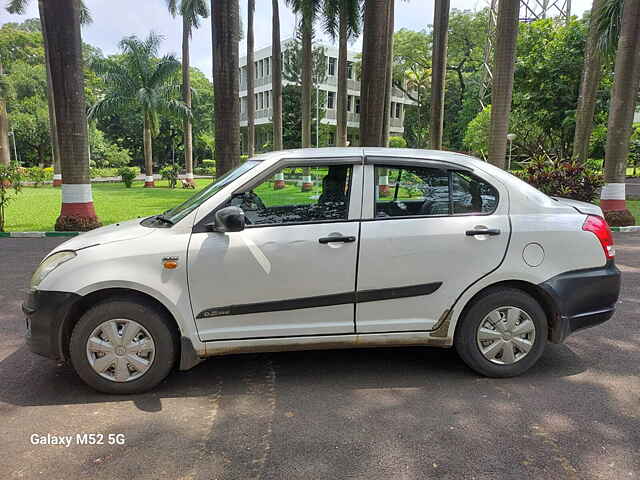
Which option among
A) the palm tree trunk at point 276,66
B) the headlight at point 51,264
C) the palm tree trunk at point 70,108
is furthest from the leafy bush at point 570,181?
the palm tree trunk at point 276,66

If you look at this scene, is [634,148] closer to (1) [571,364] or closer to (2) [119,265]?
(1) [571,364]

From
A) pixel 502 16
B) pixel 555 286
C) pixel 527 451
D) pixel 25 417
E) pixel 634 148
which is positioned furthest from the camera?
pixel 634 148

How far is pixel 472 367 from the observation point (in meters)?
3.86

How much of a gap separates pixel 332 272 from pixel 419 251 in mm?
669

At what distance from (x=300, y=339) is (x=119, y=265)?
4.59 feet

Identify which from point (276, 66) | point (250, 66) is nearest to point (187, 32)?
point (250, 66)

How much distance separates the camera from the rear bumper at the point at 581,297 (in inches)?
149

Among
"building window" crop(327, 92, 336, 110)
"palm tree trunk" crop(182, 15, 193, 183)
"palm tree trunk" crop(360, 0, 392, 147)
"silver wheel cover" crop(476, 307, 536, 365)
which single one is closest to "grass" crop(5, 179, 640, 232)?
"silver wheel cover" crop(476, 307, 536, 365)

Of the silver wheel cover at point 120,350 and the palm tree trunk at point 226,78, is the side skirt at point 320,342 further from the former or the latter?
the palm tree trunk at point 226,78

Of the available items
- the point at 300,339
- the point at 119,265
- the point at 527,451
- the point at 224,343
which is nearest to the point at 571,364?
the point at 527,451

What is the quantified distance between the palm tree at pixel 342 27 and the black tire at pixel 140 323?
1956cm

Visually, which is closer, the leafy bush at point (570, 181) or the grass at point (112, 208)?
the grass at point (112, 208)

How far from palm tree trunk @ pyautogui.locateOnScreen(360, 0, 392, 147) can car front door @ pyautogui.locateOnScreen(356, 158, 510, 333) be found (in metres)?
6.77

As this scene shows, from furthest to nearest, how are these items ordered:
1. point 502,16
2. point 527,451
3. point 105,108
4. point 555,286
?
point 105,108
point 502,16
point 555,286
point 527,451
